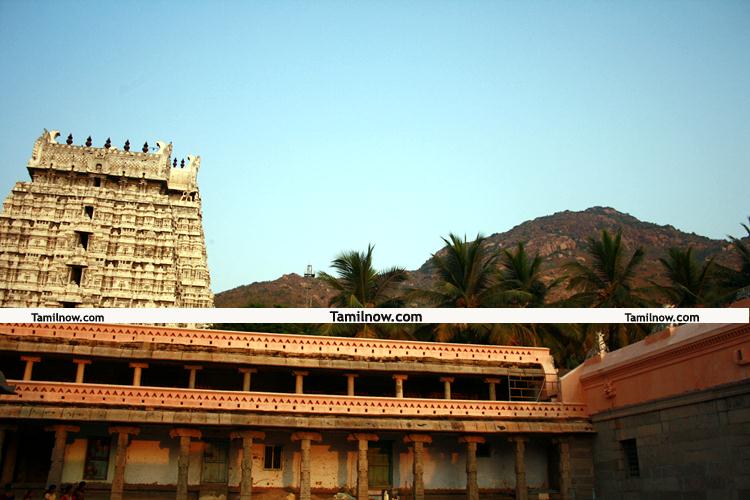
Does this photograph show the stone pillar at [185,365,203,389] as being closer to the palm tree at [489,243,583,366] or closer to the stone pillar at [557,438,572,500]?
the stone pillar at [557,438,572,500]

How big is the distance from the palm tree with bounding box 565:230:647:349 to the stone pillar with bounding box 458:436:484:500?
1297 centimetres

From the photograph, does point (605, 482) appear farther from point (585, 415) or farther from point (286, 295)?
point (286, 295)

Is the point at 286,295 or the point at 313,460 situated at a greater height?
the point at 286,295

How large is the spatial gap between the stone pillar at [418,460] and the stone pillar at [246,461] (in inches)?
218

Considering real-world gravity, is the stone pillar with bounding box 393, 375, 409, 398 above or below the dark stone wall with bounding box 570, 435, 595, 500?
above

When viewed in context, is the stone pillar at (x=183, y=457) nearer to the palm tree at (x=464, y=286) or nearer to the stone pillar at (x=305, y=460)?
the stone pillar at (x=305, y=460)

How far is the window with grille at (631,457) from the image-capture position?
25.2 metres

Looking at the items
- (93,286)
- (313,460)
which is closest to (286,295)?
(93,286)

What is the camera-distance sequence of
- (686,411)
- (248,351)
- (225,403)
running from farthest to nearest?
1. (248,351)
2. (225,403)
3. (686,411)

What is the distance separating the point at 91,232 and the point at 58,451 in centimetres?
2001

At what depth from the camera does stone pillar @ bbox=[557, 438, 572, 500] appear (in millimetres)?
26972

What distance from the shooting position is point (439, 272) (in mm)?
39000

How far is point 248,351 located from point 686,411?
15.5 m

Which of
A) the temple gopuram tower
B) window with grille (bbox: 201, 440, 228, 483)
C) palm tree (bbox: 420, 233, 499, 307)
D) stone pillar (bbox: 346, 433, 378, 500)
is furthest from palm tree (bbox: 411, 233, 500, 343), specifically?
the temple gopuram tower
